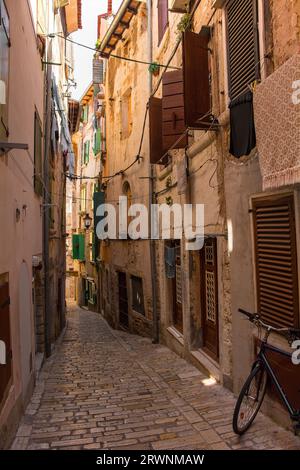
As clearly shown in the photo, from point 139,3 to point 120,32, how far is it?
6.37ft

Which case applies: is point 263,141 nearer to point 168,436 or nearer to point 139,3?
point 168,436

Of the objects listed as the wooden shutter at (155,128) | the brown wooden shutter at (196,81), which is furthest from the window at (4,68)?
the wooden shutter at (155,128)

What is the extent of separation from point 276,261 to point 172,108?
5.10 meters

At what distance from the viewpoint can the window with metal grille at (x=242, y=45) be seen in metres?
5.07

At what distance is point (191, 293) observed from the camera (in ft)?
25.2

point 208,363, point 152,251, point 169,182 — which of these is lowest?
point 208,363

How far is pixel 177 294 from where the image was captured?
30.5 ft

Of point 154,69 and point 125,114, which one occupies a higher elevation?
point 125,114

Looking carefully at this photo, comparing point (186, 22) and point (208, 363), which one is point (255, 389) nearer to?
point (208, 363)

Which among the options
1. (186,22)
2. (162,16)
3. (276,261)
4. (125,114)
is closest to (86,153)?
(125,114)

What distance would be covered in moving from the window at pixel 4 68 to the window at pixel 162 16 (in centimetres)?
628

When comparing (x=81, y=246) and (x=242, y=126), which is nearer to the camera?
(x=242, y=126)
